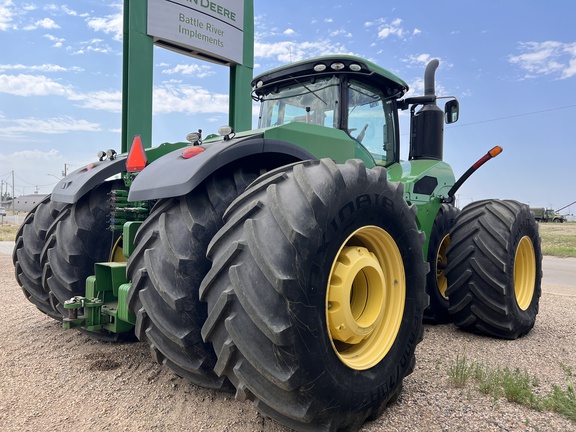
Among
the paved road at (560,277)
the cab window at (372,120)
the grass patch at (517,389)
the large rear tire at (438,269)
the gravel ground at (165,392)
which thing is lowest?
the paved road at (560,277)

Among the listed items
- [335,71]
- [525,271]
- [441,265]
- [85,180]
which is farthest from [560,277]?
[85,180]

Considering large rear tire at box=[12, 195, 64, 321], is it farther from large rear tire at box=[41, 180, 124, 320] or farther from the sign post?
the sign post

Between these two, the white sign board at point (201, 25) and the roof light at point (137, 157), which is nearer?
the roof light at point (137, 157)

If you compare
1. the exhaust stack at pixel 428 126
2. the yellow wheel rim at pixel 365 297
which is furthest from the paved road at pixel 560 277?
the yellow wheel rim at pixel 365 297

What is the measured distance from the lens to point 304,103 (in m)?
4.02

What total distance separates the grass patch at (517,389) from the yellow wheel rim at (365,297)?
29.4 inches

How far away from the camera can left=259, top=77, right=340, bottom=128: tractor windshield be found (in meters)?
3.81

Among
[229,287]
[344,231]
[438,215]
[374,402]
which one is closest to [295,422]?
[374,402]

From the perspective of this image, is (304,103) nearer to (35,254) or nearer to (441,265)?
(441,265)

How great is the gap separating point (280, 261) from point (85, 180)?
2139mm

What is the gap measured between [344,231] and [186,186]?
0.82 meters

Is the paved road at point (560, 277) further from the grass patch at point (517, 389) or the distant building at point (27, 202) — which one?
the distant building at point (27, 202)

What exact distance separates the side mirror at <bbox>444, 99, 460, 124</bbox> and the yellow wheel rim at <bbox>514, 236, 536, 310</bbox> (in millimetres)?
1419

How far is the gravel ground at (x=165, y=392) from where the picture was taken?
7.84 ft
